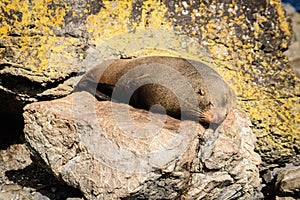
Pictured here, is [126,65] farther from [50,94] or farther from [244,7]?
[244,7]

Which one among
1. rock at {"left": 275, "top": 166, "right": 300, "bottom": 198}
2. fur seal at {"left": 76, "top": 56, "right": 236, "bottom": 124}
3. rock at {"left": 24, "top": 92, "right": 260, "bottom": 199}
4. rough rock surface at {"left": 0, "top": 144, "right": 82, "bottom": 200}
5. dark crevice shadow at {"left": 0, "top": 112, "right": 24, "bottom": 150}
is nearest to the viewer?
rock at {"left": 24, "top": 92, "right": 260, "bottom": 199}

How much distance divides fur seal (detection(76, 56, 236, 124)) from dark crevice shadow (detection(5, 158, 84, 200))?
2.35 ft

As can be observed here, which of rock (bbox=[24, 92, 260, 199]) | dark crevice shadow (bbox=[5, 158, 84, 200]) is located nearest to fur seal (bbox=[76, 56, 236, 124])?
rock (bbox=[24, 92, 260, 199])

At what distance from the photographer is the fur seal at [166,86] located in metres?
3.56

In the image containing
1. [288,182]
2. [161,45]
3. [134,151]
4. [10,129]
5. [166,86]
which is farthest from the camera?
[10,129]

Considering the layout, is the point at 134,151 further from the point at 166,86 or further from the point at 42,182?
the point at 42,182

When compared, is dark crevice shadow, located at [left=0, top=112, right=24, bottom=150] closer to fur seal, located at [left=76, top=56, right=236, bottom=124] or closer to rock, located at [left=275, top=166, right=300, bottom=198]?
fur seal, located at [left=76, top=56, right=236, bottom=124]

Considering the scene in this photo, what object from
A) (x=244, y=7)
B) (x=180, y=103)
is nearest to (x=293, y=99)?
(x=244, y=7)

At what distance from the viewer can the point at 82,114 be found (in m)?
3.58

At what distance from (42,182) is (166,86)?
47.3 inches

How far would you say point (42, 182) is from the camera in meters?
3.94

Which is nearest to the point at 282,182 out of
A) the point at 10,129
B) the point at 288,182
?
the point at 288,182

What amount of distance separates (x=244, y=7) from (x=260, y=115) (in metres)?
0.91

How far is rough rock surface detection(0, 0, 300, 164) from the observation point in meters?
3.86
